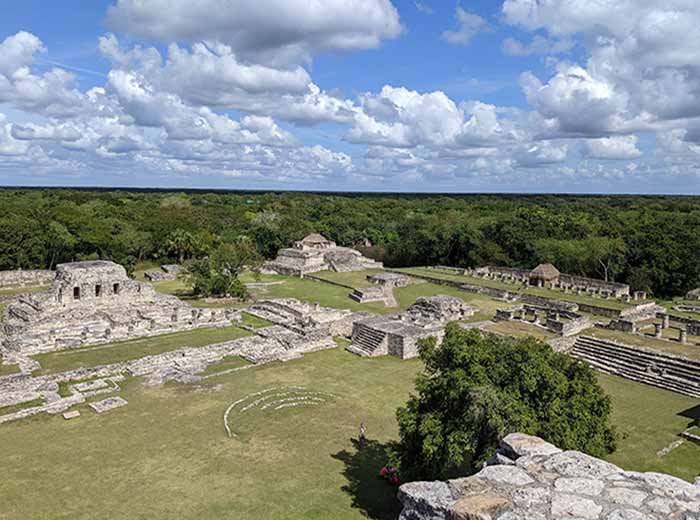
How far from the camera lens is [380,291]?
39562 mm

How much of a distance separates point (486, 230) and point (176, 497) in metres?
53.0

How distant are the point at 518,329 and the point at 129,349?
20.5 m

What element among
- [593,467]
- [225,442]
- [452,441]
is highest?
[593,467]

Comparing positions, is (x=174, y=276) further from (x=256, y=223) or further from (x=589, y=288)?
(x=589, y=288)

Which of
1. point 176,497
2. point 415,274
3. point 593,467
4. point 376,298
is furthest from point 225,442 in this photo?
point 415,274

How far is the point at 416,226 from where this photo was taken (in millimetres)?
64562

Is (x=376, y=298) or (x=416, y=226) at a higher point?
(x=416, y=226)

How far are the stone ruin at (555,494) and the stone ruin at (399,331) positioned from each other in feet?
53.8

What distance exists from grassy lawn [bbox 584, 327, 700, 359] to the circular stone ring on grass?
15.6m

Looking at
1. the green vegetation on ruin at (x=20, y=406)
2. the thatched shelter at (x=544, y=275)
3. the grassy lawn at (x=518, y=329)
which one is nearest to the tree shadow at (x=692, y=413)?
the grassy lawn at (x=518, y=329)

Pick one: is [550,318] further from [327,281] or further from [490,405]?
[490,405]

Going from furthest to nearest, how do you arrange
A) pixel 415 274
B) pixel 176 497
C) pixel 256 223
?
1. pixel 256 223
2. pixel 415 274
3. pixel 176 497

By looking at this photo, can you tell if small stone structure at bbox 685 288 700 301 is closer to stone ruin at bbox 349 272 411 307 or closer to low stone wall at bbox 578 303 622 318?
low stone wall at bbox 578 303 622 318

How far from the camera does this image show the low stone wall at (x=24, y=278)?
4062 centimetres
